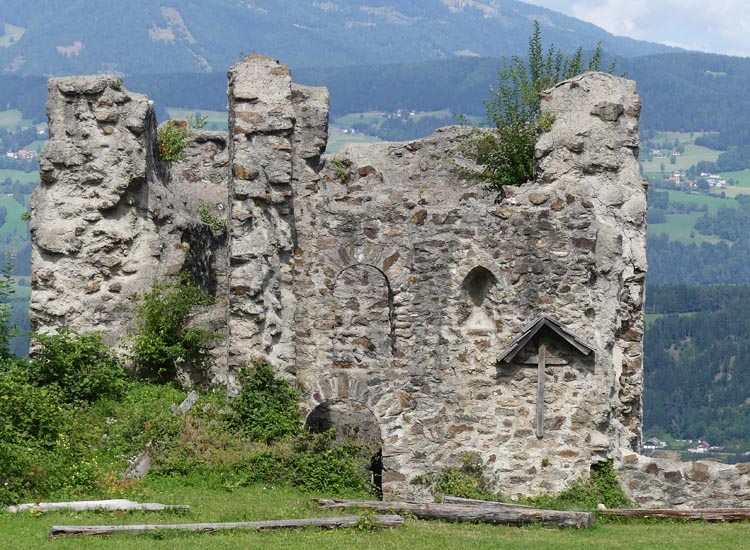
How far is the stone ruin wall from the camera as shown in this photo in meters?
24.0

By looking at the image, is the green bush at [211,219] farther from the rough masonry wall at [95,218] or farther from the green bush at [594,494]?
the green bush at [594,494]

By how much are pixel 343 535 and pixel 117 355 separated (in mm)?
8265

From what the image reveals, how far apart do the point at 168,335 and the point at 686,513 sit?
9803 mm

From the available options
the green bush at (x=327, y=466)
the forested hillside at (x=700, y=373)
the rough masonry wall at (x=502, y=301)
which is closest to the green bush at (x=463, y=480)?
the rough masonry wall at (x=502, y=301)

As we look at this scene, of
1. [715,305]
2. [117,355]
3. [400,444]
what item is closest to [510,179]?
[400,444]

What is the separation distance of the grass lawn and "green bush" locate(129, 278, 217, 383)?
4.29m

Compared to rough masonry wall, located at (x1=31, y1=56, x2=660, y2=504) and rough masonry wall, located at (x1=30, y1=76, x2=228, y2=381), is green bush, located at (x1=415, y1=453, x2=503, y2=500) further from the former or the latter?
rough masonry wall, located at (x1=30, y1=76, x2=228, y2=381)

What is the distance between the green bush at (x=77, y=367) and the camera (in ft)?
81.5

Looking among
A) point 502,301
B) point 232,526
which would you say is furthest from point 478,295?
point 232,526

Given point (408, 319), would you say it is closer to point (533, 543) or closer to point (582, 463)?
point (582, 463)

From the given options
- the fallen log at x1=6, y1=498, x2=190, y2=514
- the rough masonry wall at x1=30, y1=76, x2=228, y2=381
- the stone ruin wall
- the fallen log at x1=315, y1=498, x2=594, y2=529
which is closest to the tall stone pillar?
the stone ruin wall

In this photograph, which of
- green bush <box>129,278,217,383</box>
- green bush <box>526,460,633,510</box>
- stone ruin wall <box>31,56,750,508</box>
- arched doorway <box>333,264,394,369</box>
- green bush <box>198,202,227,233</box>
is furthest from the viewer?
green bush <box>198,202,227,233</box>

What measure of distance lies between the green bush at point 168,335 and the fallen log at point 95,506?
643 centimetres

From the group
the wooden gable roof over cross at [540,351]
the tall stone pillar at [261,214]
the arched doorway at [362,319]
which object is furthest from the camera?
the arched doorway at [362,319]
